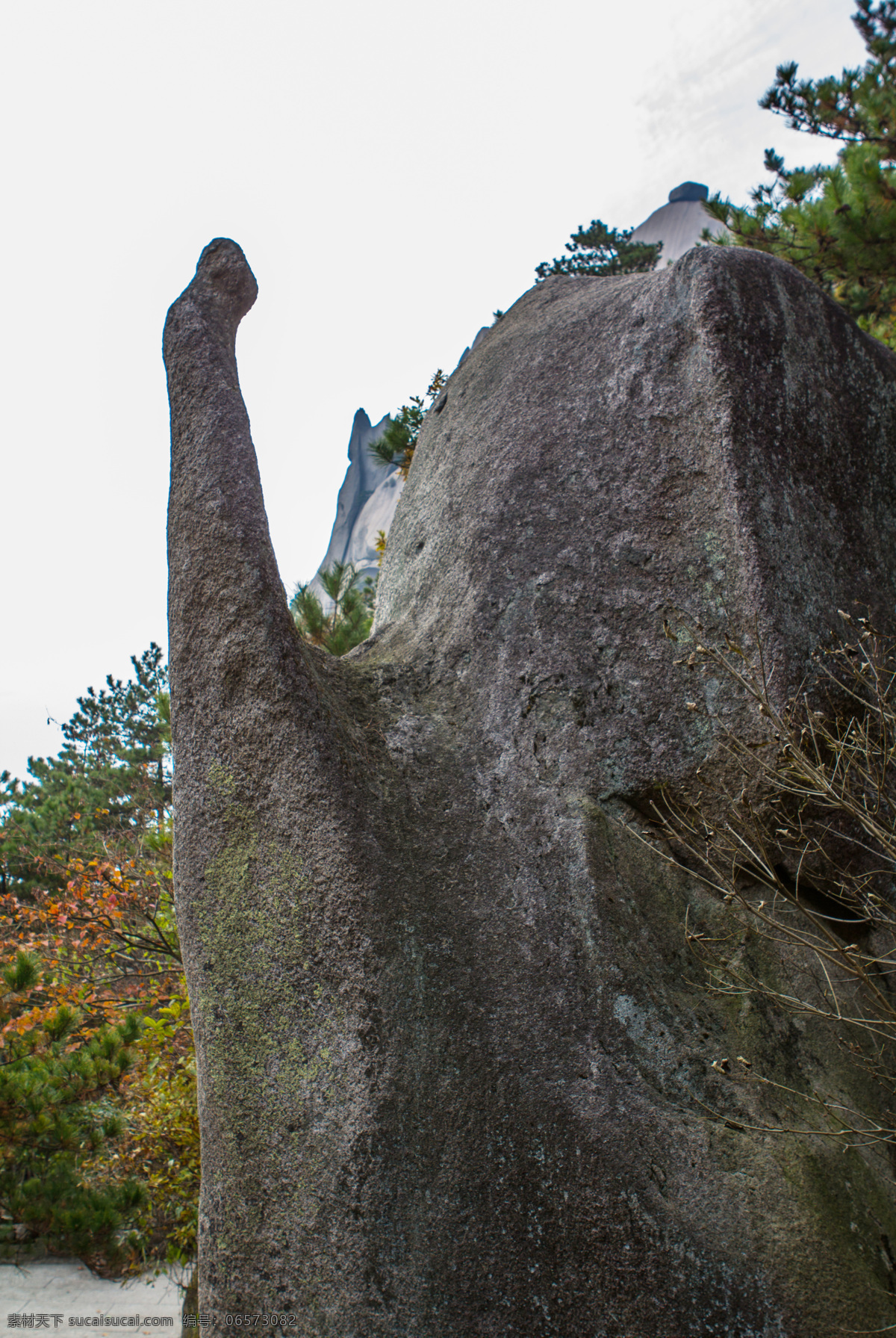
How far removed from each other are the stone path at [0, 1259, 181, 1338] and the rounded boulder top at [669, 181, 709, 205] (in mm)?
39581

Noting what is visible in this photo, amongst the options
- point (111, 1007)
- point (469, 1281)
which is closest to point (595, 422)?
point (469, 1281)

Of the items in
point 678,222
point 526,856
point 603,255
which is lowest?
point 526,856

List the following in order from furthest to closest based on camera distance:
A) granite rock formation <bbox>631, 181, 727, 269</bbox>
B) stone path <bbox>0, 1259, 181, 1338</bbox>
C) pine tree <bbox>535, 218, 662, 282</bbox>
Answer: granite rock formation <bbox>631, 181, 727, 269</bbox> → pine tree <bbox>535, 218, 662, 282</bbox> → stone path <bbox>0, 1259, 181, 1338</bbox>

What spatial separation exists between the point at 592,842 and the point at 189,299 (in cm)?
219

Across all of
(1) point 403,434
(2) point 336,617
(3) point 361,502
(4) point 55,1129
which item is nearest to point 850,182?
(1) point 403,434

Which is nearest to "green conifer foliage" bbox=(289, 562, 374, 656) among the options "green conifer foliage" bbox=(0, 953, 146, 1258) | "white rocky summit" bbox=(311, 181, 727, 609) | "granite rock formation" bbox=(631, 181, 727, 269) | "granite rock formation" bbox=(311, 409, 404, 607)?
"green conifer foliage" bbox=(0, 953, 146, 1258)

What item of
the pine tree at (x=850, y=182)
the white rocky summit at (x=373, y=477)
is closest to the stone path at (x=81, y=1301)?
the pine tree at (x=850, y=182)

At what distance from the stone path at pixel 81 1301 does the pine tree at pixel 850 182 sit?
9.26m

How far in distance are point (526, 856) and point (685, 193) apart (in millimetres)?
39994

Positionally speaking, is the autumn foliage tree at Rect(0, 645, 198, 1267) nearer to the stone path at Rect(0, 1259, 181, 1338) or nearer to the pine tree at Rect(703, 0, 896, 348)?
the stone path at Rect(0, 1259, 181, 1338)

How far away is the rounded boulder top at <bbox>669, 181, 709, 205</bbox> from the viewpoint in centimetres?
3391

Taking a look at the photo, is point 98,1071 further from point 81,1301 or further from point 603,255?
point 603,255

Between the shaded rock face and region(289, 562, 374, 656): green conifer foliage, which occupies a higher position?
region(289, 562, 374, 656): green conifer foliage

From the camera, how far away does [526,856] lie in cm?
218
